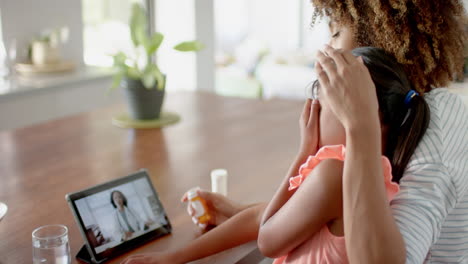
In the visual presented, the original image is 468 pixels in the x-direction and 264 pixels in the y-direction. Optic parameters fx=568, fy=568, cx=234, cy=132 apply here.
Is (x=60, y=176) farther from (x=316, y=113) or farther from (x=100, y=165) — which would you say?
(x=316, y=113)

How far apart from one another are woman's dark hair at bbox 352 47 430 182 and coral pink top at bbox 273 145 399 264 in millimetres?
47

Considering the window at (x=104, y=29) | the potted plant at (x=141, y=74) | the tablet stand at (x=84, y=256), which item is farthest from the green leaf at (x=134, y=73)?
the window at (x=104, y=29)

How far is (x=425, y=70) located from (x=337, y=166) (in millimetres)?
277

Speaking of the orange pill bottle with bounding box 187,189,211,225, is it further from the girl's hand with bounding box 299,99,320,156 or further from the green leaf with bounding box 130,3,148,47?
the green leaf with bounding box 130,3,148,47

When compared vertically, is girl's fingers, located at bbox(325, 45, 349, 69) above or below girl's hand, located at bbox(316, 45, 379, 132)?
above

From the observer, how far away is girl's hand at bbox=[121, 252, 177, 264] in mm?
1128

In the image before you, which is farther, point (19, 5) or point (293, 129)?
point (19, 5)

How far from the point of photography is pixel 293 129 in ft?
6.94

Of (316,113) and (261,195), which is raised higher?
(316,113)

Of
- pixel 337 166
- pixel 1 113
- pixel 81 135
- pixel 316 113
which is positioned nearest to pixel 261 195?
pixel 316 113

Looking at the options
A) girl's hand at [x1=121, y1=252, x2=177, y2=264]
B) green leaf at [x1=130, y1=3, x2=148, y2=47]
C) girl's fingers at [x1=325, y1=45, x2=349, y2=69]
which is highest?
green leaf at [x1=130, y1=3, x2=148, y2=47]

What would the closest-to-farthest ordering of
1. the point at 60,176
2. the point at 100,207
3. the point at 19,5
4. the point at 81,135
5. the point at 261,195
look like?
the point at 100,207
the point at 261,195
the point at 60,176
the point at 81,135
the point at 19,5

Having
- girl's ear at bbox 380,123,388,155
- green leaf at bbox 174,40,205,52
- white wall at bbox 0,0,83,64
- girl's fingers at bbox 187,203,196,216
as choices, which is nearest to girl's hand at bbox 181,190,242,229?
girl's fingers at bbox 187,203,196,216

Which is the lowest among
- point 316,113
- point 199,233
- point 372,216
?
point 199,233
